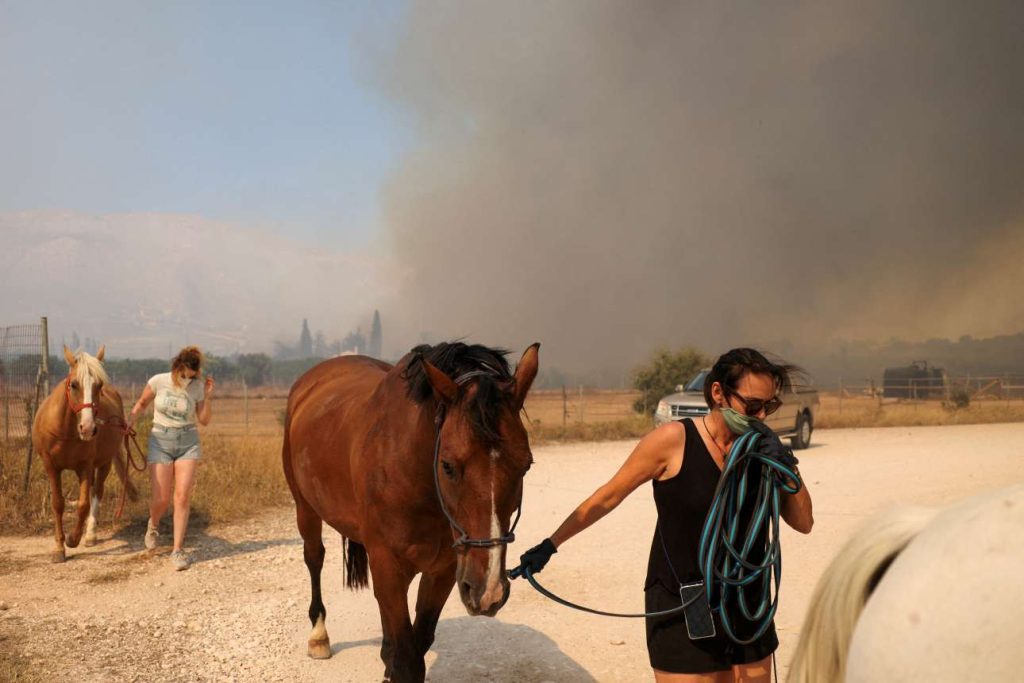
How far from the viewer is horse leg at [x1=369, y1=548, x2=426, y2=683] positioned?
407cm

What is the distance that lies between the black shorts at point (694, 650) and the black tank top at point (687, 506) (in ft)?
0.39

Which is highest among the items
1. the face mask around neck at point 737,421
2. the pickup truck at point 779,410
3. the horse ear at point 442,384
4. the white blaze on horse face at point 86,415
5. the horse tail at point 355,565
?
the horse ear at point 442,384

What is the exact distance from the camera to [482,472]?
10.5ft

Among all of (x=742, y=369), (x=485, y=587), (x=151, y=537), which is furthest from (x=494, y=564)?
(x=151, y=537)

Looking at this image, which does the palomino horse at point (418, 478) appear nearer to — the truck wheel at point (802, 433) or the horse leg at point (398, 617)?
the horse leg at point (398, 617)

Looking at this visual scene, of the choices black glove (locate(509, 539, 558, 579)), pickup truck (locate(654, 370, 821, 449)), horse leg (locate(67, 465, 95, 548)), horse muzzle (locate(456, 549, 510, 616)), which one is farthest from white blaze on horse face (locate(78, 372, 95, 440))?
pickup truck (locate(654, 370, 821, 449))

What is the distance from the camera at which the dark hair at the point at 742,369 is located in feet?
9.49

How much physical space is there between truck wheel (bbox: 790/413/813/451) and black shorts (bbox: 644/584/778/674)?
15759 millimetres

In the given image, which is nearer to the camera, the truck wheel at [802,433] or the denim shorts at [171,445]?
the denim shorts at [171,445]

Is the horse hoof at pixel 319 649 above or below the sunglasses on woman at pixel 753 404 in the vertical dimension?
below

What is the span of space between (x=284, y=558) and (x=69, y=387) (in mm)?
2928

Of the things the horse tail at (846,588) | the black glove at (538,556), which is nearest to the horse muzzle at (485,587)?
the black glove at (538,556)

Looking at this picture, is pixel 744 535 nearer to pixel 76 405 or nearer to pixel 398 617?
pixel 398 617

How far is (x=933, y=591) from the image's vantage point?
4.74ft
